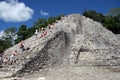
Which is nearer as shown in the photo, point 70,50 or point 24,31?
point 70,50

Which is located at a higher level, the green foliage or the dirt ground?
the green foliage

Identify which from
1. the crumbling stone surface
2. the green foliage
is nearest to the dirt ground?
the crumbling stone surface

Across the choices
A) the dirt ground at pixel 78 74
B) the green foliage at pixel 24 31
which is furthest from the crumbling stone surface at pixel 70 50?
the green foliage at pixel 24 31

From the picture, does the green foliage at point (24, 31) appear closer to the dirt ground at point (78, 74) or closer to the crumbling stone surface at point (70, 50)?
the crumbling stone surface at point (70, 50)

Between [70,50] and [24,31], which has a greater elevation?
[24,31]

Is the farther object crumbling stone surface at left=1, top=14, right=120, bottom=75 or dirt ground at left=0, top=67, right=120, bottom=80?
crumbling stone surface at left=1, top=14, right=120, bottom=75

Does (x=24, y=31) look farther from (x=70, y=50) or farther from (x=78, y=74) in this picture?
(x=78, y=74)

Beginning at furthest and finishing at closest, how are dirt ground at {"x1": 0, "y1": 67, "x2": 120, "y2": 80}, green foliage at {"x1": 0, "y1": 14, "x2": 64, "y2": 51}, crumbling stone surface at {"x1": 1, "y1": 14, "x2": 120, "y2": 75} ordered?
green foliage at {"x1": 0, "y1": 14, "x2": 64, "y2": 51} < crumbling stone surface at {"x1": 1, "y1": 14, "x2": 120, "y2": 75} < dirt ground at {"x1": 0, "y1": 67, "x2": 120, "y2": 80}

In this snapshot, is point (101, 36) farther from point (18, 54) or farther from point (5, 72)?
point (5, 72)

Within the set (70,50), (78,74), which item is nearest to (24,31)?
(70,50)

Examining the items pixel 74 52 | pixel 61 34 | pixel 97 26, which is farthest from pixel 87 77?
pixel 97 26

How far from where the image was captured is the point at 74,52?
26.3m

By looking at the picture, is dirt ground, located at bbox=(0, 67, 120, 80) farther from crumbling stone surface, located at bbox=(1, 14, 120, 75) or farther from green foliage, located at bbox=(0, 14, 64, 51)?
green foliage, located at bbox=(0, 14, 64, 51)

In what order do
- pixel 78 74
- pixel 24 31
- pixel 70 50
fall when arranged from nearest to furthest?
pixel 78 74, pixel 70 50, pixel 24 31
